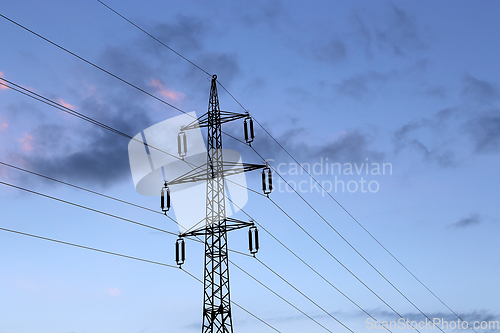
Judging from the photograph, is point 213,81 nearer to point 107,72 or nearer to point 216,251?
point 107,72

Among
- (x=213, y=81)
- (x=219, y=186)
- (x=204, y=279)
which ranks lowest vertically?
(x=204, y=279)

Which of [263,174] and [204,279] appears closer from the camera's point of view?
[204,279]

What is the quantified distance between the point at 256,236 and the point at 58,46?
16458mm

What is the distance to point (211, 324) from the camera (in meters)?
31.8

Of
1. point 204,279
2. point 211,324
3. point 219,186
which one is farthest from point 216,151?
point 211,324

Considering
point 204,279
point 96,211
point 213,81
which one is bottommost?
point 204,279

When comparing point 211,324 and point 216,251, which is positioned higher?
point 216,251

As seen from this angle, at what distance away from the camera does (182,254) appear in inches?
1356

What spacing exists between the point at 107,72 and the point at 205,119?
6605 mm

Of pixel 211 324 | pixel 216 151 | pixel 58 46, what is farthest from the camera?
pixel 216 151

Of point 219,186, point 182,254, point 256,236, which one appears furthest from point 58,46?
point 256,236

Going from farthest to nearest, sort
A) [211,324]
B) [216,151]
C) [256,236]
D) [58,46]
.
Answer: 1. [256,236]
2. [216,151]
3. [211,324]
4. [58,46]

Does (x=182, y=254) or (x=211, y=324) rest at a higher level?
(x=182, y=254)

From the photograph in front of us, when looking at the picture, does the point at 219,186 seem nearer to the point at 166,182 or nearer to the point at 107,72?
the point at 166,182
